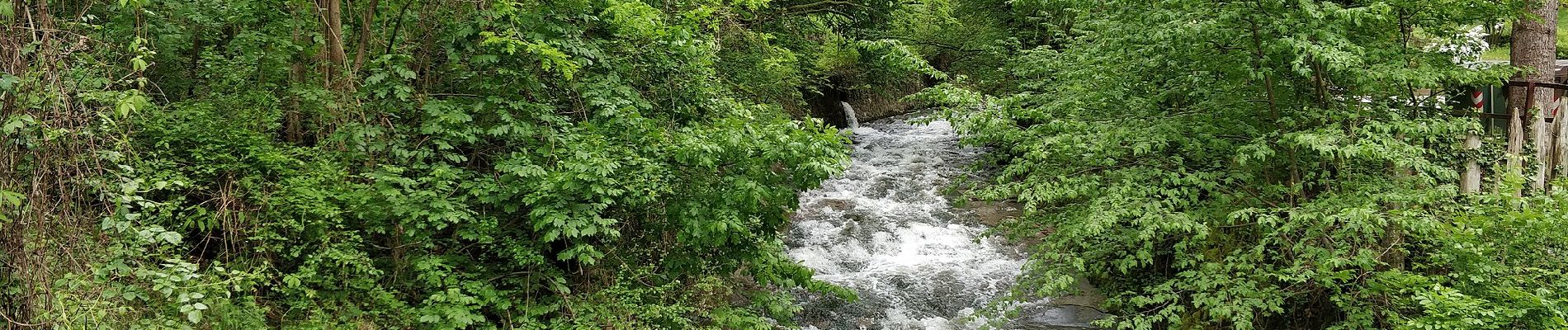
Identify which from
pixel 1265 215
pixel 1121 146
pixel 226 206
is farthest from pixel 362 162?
pixel 1265 215

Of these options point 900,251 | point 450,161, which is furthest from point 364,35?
point 900,251

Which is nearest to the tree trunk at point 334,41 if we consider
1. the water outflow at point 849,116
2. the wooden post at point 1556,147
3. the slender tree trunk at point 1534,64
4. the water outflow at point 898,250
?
the water outflow at point 898,250

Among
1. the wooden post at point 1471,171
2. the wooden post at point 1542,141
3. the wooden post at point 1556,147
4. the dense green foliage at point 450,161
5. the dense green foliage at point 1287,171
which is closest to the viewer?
the dense green foliage at point 1287,171

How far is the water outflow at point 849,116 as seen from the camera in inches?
772

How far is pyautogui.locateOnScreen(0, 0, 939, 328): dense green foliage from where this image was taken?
6.40m

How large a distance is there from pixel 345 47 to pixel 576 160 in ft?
7.91

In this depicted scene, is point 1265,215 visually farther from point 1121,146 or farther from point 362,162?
point 362,162

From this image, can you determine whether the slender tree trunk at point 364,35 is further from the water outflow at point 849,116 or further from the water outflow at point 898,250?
the water outflow at point 849,116

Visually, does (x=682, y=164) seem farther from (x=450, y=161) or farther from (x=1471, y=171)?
(x=1471, y=171)

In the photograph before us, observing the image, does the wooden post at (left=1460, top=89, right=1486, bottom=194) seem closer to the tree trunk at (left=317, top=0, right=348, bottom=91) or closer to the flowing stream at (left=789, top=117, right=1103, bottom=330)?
the flowing stream at (left=789, top=117, right=1103, bottom=330)

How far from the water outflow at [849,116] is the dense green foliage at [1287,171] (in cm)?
1112

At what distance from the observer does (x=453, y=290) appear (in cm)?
674

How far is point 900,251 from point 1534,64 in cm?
655

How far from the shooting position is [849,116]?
64.8 ft
